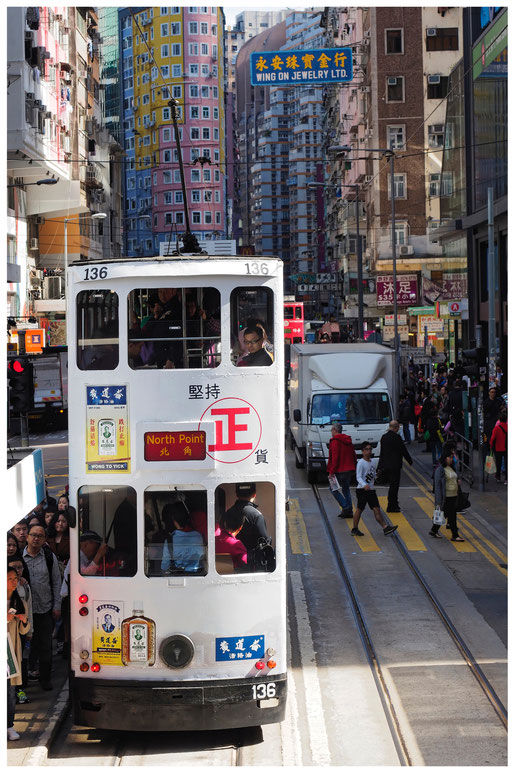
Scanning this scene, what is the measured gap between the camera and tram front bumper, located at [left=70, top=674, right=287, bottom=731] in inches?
361

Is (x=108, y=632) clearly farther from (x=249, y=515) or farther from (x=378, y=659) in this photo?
(x=378, y=659)

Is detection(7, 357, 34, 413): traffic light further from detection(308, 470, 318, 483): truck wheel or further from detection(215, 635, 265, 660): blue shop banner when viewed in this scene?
detection(308, 470, 318, 483): truck wheel

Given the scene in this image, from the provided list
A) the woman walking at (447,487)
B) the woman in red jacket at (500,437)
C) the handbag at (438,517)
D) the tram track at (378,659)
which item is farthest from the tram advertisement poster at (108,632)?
the woman in red jacket at (500,437)

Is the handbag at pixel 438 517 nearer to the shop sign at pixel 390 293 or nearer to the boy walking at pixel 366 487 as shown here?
the boy walking at pixel 366 487

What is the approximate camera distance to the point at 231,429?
9.20m

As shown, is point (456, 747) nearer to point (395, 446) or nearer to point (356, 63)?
point (395, 446)

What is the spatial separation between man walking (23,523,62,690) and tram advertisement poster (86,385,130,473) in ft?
7.05

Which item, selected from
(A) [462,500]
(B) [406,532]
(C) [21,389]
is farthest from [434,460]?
(C) [21,389]

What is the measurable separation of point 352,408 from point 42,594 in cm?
1376

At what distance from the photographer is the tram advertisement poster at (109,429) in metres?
9.14

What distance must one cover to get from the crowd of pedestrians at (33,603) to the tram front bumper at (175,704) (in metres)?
0.83

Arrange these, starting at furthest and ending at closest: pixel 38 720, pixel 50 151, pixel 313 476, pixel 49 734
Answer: pixel 50 151 → pixel 313 476 → pixel 38 720 → pixel 49 734

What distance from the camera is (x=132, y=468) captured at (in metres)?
9.12

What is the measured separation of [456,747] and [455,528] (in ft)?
28.3
